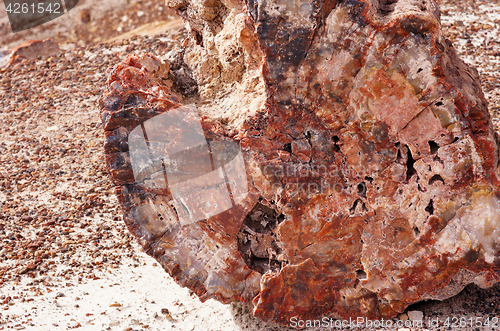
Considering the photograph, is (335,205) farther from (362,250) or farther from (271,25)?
(271,25)

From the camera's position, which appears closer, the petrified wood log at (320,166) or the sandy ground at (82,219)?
the petrified wood log at (320,166)

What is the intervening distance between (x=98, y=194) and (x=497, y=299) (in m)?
3.19

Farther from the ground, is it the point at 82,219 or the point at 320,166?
the point at 320,166

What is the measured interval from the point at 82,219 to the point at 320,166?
239 centimetres

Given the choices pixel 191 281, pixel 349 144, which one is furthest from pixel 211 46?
pixel 191 281

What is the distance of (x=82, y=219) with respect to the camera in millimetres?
4242

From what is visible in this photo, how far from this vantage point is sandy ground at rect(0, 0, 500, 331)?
318 centimetres

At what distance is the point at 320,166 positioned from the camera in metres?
2.68

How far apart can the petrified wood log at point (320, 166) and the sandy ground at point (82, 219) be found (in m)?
0.40

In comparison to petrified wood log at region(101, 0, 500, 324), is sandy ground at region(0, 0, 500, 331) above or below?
below

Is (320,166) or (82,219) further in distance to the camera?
(82,219)

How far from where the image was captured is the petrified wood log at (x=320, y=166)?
249 centimetres

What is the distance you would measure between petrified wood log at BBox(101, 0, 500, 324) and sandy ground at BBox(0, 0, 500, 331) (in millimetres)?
Result: 405

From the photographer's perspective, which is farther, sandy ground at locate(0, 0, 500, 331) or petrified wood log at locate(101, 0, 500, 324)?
sandy ground at locate(0, 0, 500, 331)
